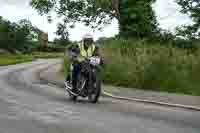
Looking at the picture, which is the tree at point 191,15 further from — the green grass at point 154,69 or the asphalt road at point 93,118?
the asphalt road at point 93,118

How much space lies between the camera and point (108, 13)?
4209cm

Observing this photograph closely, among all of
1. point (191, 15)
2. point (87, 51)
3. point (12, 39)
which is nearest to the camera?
point (87, 51)

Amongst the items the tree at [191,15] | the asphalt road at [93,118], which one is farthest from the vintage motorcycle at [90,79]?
the tree at [191,15]

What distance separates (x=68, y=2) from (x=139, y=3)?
6.53 metres

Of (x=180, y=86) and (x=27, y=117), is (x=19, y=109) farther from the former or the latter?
(x=180, y=86)

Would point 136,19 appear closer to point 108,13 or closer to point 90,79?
point 108,13

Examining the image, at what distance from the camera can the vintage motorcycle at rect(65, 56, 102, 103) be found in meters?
12.0

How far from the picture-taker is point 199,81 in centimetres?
1684

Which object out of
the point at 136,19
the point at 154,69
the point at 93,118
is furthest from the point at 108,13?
the point at 93,118

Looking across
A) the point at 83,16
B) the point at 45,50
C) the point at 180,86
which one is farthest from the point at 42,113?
the point at 45,50

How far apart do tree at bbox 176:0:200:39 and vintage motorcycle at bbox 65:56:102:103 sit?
2655 centimetres

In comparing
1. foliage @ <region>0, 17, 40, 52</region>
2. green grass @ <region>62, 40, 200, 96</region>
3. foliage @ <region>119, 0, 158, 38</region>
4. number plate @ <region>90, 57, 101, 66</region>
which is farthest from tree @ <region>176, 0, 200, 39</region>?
foliage @ <region>0, 17, 40, 52</region>

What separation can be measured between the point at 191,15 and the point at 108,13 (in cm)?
726

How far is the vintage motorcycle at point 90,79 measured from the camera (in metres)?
12.0
